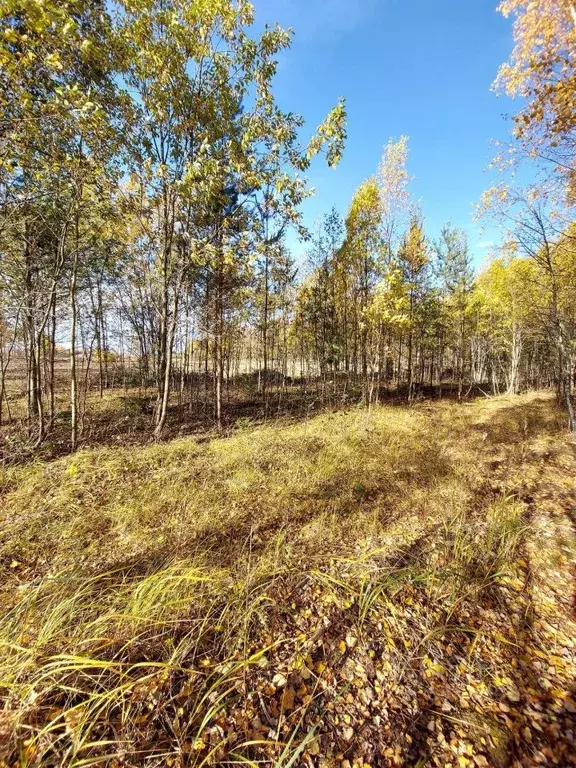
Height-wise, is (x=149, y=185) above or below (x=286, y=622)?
above

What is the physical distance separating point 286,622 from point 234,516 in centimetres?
192

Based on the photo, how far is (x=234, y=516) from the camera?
4.50m

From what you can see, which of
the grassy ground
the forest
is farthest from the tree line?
the grassy ground

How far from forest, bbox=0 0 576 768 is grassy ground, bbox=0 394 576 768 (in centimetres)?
2

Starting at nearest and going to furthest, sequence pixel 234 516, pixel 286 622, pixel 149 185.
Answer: pixel 286 622
pixel 234 516
pixel 149 185

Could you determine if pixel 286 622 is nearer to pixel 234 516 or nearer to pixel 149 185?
pixel 234 516

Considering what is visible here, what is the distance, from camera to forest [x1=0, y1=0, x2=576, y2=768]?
202 cm

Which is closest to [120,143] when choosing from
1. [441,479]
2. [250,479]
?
[250,479]

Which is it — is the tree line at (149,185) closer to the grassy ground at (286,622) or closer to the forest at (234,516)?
the forest at (234,516)

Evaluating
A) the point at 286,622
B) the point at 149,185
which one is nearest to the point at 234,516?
the point at 286,622

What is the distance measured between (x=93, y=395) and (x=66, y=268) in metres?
9.57

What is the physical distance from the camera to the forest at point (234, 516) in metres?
2.02

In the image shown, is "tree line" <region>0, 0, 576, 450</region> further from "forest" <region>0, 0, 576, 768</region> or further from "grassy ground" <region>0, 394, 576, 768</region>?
"grassy ground" <region>0, 394, 576, 768</region>

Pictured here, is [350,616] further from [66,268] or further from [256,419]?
[66,268]
